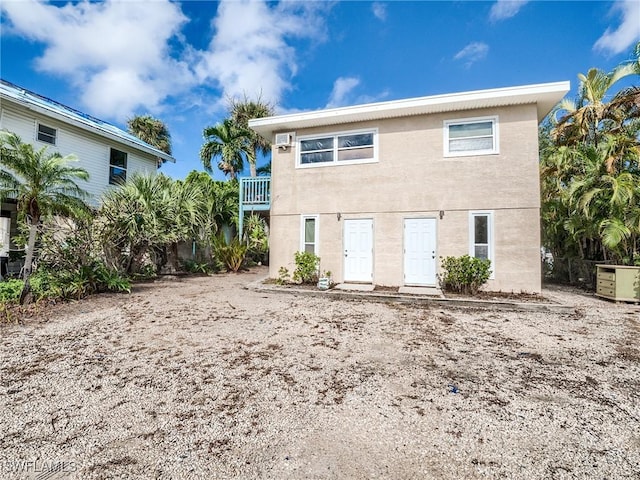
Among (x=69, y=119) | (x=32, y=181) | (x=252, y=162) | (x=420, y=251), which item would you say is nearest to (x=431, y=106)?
(x=420, y=251)

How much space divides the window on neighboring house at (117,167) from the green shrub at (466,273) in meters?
13.3

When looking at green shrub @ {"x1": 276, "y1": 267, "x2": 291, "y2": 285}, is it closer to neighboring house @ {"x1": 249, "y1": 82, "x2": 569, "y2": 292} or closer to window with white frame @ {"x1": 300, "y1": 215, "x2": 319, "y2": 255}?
neighboring house @ {"x1": 249, "y1": 82, "x2": 569, "y2": 292}

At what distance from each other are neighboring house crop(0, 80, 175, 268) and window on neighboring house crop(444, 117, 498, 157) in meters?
12.6

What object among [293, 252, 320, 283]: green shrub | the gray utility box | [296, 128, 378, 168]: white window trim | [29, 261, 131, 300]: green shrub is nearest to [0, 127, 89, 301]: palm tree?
[29, 261, 131, 300]: green shrub

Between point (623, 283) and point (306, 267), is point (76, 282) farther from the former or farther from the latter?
point (623, 283)

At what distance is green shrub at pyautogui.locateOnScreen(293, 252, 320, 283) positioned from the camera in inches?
356

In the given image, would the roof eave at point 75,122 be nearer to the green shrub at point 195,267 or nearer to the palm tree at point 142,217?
the palm tree at point 142,217

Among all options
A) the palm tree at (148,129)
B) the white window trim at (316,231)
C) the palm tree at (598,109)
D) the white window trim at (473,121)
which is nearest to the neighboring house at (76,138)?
the palm tree at (148,129)

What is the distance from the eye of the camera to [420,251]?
852 cm

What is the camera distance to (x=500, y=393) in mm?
3033

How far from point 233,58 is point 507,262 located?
11808mm

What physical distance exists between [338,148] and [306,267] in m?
3.82

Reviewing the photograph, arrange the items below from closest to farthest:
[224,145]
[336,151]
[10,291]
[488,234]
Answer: [10,291]
[488,234]
[336,151]
[224,145]

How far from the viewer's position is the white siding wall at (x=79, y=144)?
9.97m
